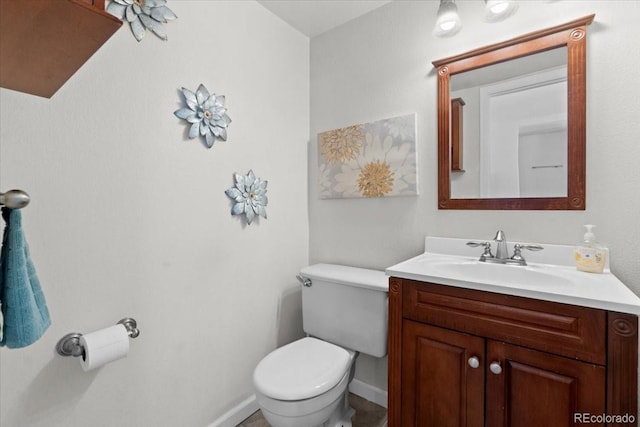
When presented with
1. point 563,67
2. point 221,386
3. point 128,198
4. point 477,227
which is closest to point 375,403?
point 221,386

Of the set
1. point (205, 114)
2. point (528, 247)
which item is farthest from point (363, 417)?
point (205, 114)

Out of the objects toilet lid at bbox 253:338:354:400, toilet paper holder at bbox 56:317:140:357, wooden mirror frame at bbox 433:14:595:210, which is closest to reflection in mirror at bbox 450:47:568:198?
wooden mirror frame at bbox 433:14:595:210

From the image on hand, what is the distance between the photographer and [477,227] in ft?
4.78

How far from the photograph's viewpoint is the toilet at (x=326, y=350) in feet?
3.97

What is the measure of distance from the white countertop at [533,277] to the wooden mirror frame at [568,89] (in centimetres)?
20

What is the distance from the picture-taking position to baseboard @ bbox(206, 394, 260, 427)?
153 centimetres

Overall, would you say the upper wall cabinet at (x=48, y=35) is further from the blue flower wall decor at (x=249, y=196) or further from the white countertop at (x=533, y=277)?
the white countertop at (x=533, y=277)

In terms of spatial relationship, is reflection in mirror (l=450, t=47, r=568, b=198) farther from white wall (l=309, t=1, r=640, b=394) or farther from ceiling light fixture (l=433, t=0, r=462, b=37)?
ceiling light fixture (l=433, t=0, r=462, b=37)

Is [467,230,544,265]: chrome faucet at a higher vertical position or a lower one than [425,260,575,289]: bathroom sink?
higher

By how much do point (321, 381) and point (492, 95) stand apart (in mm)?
1554

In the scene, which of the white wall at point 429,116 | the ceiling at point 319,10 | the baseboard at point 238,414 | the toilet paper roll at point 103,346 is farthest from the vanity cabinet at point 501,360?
the ceiling at point 319,10

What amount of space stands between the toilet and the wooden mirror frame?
26.9 inches

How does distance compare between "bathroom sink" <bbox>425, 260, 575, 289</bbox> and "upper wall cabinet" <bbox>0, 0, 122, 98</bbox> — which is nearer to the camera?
"upper wall cabinet" <bbox>0, 0, 122, 98</bbox>

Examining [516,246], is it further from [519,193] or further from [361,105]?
[361,105]
